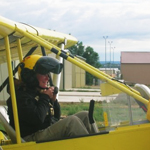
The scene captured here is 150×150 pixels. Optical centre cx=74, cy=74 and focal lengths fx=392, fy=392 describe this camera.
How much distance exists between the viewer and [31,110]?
157 inches

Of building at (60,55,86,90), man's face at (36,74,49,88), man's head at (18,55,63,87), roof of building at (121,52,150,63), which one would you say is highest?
roof of building at (121,52,150,63)

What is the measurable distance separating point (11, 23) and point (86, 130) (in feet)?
4.42

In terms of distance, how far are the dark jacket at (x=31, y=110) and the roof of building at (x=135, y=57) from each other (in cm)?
6499

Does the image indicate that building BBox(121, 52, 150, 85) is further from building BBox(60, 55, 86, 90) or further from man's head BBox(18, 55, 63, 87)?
man's head BBox(18, 55, 63, 87)

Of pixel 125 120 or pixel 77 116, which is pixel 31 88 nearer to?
pixel 77 116

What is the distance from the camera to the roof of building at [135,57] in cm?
6881

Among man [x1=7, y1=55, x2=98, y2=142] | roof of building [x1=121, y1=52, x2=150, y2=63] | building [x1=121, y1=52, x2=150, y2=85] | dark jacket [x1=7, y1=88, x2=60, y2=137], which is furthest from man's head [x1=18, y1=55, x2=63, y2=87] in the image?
roof of building [x1=121, y1=52, x2=150, y2=63]

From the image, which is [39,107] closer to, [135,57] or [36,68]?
[36,68]

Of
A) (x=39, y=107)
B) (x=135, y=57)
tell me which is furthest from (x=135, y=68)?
(x=39, y=107)

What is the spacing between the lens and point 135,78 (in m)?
65.3

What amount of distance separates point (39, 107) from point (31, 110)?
0.30ft

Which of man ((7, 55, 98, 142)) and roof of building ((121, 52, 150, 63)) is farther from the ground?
roof of building ((121, 52, 150, 63))

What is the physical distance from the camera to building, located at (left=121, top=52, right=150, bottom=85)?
213ft

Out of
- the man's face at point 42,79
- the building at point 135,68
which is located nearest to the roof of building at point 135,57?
the building at point 135,68
